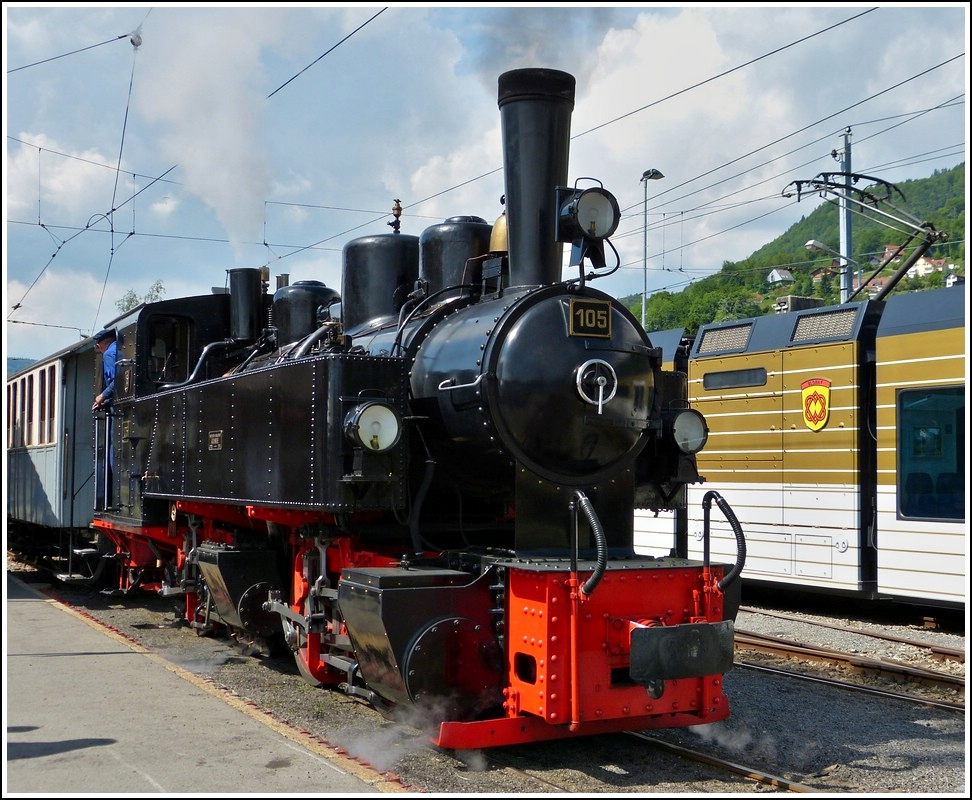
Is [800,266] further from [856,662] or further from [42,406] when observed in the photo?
[856,662]

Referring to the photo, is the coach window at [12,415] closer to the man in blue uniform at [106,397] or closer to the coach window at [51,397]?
the coach window at [51,397]

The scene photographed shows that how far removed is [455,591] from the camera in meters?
5.36

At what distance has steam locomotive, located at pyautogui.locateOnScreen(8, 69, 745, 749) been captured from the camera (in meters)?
5.15

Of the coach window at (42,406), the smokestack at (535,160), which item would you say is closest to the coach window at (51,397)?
the coach window at (42,406)

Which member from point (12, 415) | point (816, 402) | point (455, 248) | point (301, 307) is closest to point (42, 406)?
point (12, 415)

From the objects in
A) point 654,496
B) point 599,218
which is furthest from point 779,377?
point 599,218

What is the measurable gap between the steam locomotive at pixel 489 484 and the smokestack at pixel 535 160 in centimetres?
1

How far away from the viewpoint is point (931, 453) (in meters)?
9.80

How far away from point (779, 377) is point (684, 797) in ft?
24.7

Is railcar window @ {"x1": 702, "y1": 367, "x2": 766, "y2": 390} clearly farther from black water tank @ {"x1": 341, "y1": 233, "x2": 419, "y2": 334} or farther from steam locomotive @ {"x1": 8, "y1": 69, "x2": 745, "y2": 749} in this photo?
black water tank @ {"x1": 341, "y1": 233, "x2": 419, "y2": 334}

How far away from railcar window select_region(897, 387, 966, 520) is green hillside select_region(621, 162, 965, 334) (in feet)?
83.2

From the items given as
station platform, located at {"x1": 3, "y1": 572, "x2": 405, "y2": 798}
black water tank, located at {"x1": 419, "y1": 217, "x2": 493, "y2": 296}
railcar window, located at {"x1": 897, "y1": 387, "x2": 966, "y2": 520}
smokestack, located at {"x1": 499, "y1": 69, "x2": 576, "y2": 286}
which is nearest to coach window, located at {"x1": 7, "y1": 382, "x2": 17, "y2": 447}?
station platform, located at {"x1": 3, "y1": 572, "x2": 405, "y2": 798}

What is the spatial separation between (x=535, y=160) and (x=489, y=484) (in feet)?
6.41

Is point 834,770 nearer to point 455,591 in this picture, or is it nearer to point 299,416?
point 455,591
